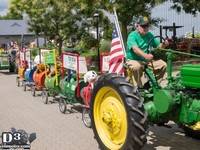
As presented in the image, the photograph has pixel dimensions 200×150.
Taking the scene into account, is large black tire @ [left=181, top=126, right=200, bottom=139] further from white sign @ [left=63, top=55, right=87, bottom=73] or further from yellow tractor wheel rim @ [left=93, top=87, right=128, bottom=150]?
white sign @ [left=63, top=55, right=87, bottom=73]

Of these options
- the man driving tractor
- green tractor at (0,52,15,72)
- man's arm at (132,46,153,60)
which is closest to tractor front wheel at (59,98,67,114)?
the man driving tractor

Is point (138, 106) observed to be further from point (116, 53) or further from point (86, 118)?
point (86, 118)

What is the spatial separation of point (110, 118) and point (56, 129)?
2.31 meters

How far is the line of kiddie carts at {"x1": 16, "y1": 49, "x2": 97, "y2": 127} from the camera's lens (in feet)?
30.0

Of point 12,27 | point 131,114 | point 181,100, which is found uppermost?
point 12,27

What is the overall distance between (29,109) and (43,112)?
623mm

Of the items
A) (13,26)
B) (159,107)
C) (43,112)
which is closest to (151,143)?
(159,107)

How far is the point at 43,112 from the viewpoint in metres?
10.4

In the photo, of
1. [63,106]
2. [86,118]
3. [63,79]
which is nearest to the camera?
[86,118]

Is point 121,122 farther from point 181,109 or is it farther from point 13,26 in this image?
point 13,26

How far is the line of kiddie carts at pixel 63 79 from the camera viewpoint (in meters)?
9.14

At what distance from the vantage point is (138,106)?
5.95m

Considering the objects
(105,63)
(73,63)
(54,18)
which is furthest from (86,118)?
(54,18)

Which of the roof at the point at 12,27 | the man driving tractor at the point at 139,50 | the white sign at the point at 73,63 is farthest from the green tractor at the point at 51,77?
the roof at the point at 12,27
